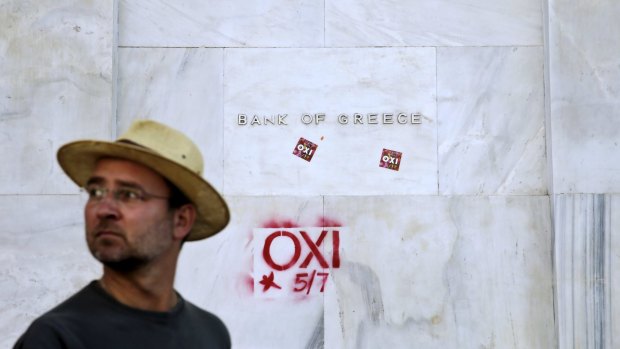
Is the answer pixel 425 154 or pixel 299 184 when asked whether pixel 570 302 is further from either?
pixel 299 184

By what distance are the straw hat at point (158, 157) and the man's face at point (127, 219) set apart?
0.05 m

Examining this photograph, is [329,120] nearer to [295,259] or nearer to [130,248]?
[295,259]

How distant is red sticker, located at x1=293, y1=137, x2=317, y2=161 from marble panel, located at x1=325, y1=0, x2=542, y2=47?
0.83 metres

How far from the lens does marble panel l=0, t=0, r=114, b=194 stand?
28.2 feet

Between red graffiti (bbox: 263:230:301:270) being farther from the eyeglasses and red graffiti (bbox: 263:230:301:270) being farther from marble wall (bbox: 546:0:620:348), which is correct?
the eyeglasses

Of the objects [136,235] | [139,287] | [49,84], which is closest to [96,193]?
[136,235]

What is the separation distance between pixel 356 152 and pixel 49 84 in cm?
249

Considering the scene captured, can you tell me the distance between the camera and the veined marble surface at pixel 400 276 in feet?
Result: 28.6

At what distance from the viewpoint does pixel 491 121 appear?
360 inches

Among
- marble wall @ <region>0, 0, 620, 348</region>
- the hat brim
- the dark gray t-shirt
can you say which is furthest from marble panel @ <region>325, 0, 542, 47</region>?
the dark gray t-shirt

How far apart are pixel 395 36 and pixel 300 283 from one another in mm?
2181

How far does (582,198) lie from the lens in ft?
28.7

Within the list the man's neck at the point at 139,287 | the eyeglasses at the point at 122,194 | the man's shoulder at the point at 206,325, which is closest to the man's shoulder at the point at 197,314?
the man's shoulder at the point at 206,325

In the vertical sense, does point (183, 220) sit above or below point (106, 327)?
above
